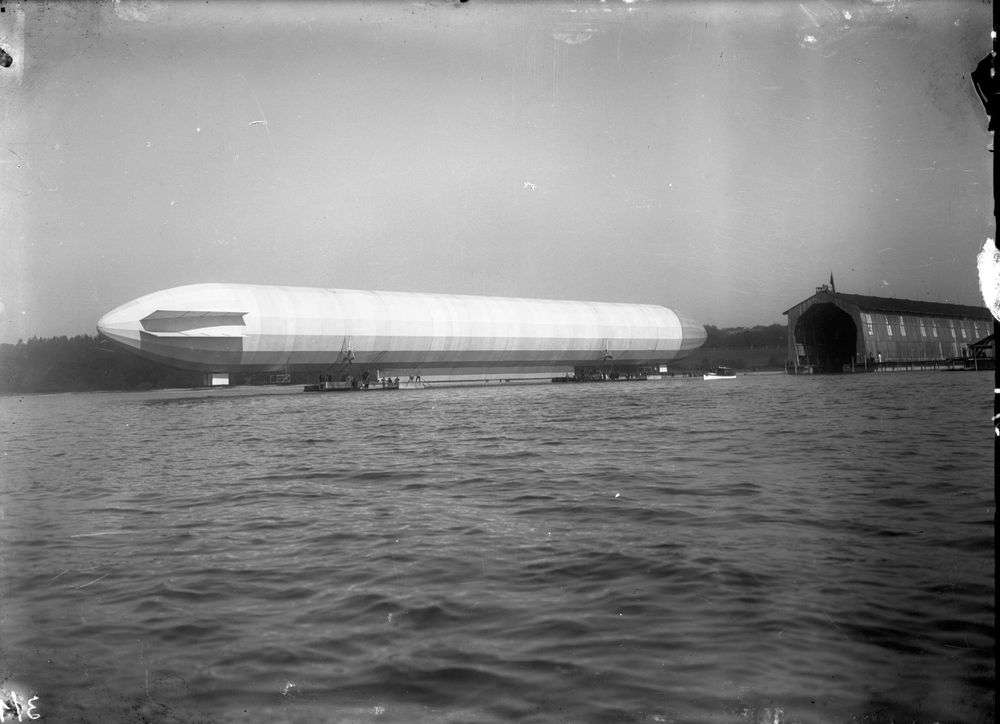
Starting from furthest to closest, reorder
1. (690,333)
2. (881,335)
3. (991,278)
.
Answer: (690,333) < (881,335) < (991,278)

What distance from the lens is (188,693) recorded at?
155 inches

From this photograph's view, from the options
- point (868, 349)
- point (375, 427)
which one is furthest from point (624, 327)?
point (375, 427)

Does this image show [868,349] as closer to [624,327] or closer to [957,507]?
[624,327]

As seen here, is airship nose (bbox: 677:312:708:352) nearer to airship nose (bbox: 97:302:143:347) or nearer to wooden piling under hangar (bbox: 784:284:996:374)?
wooden piling under hangar (bbox: 784:284:996:374)

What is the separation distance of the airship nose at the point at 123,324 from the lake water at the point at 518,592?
3213 centimetres

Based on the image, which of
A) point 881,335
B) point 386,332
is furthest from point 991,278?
point 881,335

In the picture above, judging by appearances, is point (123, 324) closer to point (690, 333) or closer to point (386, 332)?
point (386, 332)

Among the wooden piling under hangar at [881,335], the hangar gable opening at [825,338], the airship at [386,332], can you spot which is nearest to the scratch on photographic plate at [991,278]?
the airship at [386,332]

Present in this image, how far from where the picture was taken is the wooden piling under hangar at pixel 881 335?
55.6 m

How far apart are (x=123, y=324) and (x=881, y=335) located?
176 feet

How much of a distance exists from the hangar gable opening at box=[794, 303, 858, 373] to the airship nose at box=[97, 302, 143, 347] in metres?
49.4

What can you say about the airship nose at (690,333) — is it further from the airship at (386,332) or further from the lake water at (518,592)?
the lake water at (518,592)

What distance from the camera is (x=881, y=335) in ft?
184

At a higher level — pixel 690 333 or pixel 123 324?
pixel 123 324
